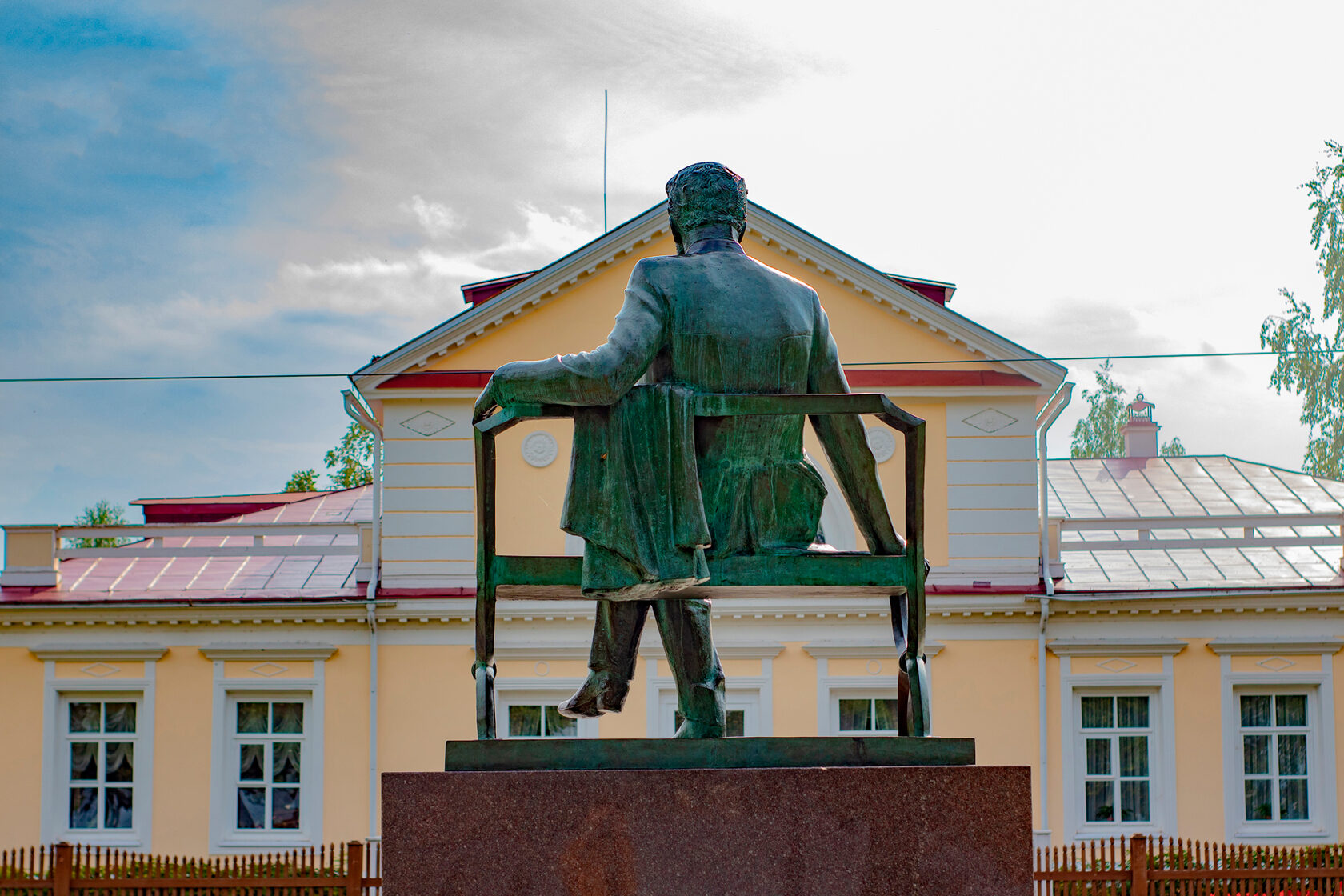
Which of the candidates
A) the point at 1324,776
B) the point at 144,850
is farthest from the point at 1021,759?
the point at 144,850

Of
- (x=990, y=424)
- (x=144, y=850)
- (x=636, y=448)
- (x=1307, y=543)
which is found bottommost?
(x=144, y=850)

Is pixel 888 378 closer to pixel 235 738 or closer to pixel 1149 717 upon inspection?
pixel 1149 717

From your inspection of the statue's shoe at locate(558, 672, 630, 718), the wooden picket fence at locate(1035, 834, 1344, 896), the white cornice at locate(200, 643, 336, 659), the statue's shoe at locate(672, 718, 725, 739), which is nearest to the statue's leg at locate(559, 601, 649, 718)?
the statue's shoe at locate(558, 672, 630, 718)

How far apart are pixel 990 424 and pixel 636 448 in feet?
50.8

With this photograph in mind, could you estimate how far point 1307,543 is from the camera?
19141 mm

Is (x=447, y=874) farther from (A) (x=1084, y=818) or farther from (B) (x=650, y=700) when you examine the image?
(A) (x=1084, y=818)

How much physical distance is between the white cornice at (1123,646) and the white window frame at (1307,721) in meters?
0.52

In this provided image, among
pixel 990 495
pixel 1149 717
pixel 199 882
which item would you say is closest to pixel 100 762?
pixel 199 882

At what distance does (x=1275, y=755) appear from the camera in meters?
18.4

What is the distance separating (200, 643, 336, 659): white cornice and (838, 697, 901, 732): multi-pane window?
6463 millimetres

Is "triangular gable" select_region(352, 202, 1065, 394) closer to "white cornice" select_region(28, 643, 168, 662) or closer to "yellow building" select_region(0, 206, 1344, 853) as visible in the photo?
"yellow building" select_region(0, 206, 1344, 853)

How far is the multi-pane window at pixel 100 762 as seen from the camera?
18375 mm

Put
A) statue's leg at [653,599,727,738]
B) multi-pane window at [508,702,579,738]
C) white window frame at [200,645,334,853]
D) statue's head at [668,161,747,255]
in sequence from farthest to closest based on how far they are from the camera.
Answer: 1. multi-pane window at [508,702,579,738]
2. white window frame at [200,645,334,853]
3. statue's head at [668,161,747,255]
4. statue's leg at [653,599,727,738]

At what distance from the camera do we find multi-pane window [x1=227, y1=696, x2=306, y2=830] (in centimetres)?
1833
